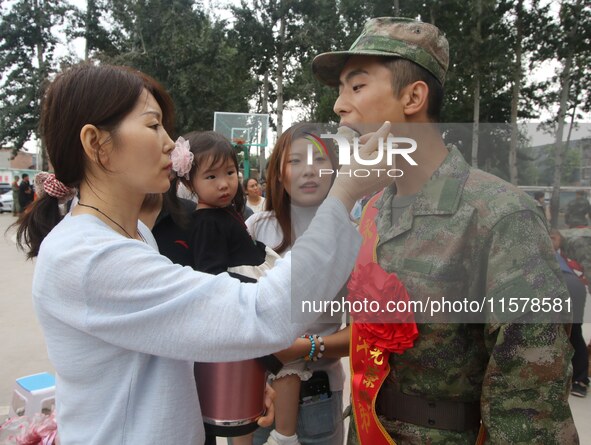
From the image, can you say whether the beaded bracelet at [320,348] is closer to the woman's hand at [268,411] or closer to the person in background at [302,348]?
the person in background at [302,348]

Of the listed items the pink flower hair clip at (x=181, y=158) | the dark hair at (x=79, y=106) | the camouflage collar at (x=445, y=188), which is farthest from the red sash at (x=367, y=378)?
the pink flower hair clip at (x=181, y=158)

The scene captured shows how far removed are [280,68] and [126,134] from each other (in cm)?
2416

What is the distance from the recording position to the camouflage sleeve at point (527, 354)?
104 centimetres

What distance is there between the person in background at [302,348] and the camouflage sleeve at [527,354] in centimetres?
68

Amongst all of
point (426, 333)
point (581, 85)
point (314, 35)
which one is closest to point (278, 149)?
point (426, 333)

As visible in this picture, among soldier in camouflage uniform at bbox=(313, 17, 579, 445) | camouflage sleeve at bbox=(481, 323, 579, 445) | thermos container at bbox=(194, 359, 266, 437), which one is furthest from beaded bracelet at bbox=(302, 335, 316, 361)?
camouflage sleeve at bbox=(481, 323, 579, 445)

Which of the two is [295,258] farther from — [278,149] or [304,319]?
[278,149]

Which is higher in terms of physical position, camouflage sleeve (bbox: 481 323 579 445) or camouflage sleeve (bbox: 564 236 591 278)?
camouflage sleeve (bbox: 564 236 591 278)

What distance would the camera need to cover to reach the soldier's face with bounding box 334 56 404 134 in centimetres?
129

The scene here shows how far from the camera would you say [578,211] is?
Result: 115 centimetres

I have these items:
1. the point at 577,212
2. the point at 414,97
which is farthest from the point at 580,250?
the point at 414,97

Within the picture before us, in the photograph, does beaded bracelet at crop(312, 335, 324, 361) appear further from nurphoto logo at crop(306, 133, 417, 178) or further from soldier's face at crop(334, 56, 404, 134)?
soldier's face at crop(334, 56, 404, 134)

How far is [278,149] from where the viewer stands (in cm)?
189

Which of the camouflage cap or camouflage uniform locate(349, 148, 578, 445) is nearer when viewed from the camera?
camouflage uniform locate(349, 148, 578, 445)
